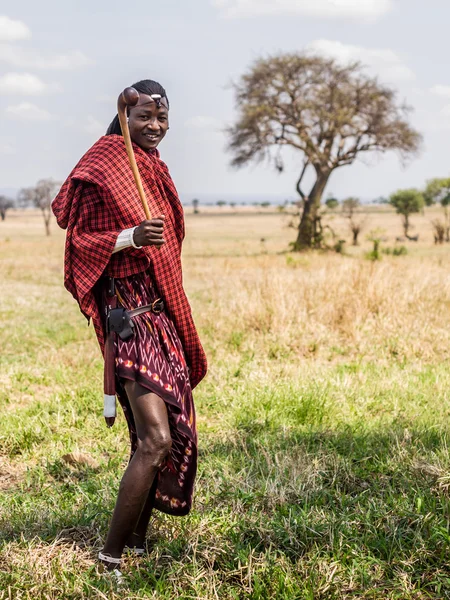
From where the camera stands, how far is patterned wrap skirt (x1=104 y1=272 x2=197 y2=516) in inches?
104

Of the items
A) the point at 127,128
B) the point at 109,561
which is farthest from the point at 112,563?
the point at 127,128

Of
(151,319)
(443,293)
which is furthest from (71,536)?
(443,293)

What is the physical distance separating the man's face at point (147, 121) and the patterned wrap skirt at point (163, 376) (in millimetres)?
529

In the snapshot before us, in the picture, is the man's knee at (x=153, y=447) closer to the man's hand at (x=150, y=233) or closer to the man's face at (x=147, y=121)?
the man's hand at (x=150, y=233)

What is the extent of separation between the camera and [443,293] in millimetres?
8383

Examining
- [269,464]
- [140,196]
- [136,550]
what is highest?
[140,196]

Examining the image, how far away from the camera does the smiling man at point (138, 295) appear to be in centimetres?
262

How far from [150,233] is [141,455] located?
83 cm

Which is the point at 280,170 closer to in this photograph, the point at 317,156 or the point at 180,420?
the point at 317,156

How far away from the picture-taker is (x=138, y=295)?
2.75 meters

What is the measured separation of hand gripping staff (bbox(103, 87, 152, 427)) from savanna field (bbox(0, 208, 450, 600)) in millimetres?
652

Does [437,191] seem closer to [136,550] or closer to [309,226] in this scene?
[309,226]

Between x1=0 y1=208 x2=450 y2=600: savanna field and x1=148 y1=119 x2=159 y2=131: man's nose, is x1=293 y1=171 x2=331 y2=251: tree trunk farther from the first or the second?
x1=148 y1=119 x2=159 y2=131: man's nose

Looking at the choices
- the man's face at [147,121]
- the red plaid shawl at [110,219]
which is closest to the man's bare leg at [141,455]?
the red plaid shawl at [110,219]
